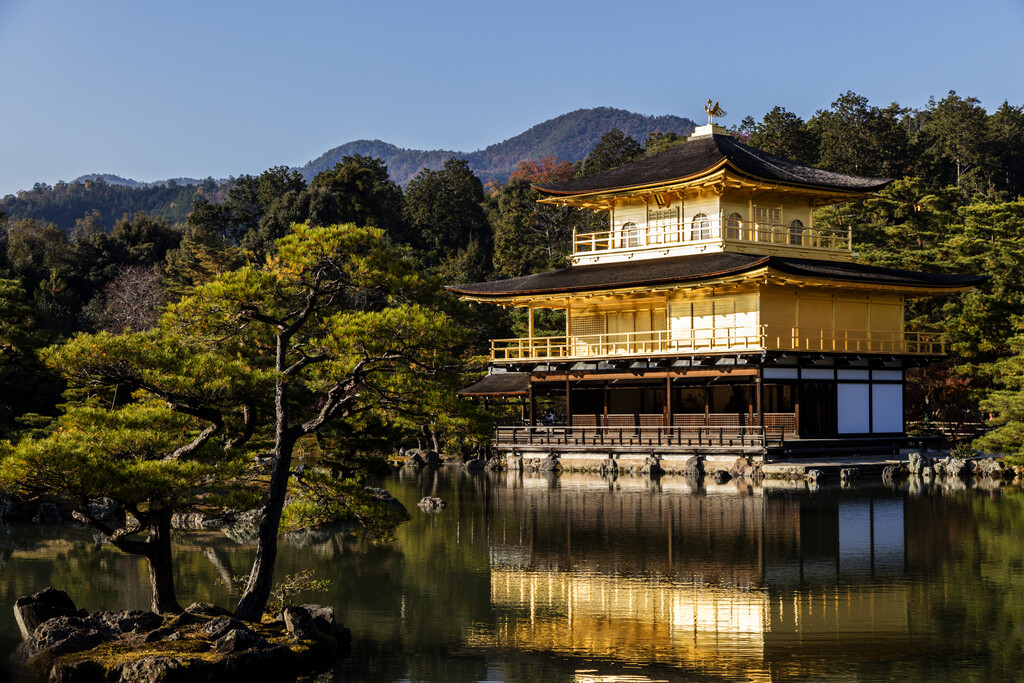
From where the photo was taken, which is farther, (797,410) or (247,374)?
(797,410)

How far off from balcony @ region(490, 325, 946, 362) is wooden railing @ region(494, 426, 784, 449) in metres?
2.64

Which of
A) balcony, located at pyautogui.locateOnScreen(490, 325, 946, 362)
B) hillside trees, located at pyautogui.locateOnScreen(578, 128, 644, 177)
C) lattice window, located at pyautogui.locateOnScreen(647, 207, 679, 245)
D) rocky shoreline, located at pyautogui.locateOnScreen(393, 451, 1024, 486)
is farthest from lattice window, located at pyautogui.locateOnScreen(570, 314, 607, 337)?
hillside trees, located at pyautogui.locateOnScreen(578, 128, 644, 177)

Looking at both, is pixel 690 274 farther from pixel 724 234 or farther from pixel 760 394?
pixel 760 394

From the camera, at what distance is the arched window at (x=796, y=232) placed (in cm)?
4303

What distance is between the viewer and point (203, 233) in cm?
6594

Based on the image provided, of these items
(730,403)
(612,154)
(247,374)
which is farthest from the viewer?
(612,154)

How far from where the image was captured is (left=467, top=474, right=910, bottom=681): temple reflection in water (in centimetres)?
1385

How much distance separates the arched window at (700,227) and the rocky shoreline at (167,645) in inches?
A: 1196

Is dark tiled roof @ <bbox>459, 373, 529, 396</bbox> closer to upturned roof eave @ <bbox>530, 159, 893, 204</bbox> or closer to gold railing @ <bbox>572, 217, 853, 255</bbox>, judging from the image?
gold railing @ <bbox>572, 217, 853, 255</bbox>

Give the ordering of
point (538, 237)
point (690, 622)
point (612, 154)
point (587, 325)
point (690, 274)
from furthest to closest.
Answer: point (612, 154)
point (538, 237)
point (587, 325)
point (690, 274)
point (690, 622)

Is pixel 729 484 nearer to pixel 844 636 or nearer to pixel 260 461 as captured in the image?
pixel 844 636

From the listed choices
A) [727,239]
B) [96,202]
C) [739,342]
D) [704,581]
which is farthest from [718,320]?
[96,202]

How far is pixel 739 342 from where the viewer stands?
127 ft

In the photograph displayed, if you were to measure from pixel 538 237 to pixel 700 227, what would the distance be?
3046cm
